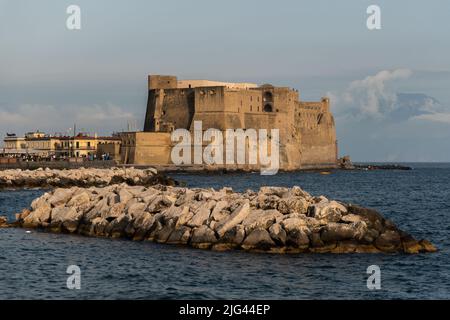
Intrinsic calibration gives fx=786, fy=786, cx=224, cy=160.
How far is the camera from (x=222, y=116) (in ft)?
214

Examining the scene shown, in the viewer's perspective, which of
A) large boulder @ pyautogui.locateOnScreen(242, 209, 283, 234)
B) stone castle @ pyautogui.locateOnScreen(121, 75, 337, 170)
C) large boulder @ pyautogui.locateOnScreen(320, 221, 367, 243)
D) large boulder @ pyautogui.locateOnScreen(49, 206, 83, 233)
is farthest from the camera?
stone castle @ pyautogui.locateOnScreen(121, 75, 337, 170)

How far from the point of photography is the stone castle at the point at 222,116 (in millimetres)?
64625

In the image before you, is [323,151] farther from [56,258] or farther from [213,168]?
[56,258]

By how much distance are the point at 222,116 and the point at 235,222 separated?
155ft

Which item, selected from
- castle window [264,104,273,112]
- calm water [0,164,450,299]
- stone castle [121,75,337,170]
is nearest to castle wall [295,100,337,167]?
stone castle [121,75,337,170]

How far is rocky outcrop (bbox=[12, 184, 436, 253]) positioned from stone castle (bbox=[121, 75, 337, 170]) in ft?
135

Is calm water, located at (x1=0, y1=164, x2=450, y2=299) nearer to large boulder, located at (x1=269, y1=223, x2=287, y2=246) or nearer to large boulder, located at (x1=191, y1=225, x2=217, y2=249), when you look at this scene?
large boulder, located at (x1=191, y1=225, x2=217, y2=249)

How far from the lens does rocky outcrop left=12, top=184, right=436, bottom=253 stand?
680 inches

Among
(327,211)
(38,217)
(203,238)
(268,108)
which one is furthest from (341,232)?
(268,108)

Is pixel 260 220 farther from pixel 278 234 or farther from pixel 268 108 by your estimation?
pixel 268 108

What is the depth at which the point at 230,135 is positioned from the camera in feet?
216

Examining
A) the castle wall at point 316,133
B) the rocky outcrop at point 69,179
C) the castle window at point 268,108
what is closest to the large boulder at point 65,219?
the rocky outcrop at point 69,179

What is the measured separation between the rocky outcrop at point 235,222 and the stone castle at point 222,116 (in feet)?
135
